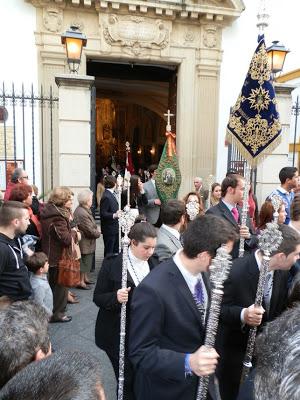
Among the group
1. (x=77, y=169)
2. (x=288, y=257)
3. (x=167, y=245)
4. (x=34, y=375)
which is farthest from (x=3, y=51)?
(x=34, y=375)

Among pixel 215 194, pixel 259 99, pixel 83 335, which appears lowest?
pixel 83 335

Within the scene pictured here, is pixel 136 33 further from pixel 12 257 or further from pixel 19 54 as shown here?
pixel 12 257

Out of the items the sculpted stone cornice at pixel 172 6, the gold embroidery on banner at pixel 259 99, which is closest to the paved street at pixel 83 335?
the gold embroidery on banner at pixel 259 99

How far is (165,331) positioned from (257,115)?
9.50ft

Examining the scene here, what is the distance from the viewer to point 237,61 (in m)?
10.3

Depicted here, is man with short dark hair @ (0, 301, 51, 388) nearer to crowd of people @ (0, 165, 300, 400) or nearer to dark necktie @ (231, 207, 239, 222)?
crowd of people @ (0, 165, 300, 400)

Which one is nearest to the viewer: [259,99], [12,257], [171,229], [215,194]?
[12,257]

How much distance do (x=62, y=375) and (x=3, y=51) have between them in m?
9.41

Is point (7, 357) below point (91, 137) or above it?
below

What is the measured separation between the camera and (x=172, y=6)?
9.59 metres

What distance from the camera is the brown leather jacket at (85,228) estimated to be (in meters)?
5.82

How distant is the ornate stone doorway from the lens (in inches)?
507

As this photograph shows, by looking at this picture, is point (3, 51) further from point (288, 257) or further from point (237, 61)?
point (288, 257)

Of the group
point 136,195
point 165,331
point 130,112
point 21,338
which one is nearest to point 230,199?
point 165,331
